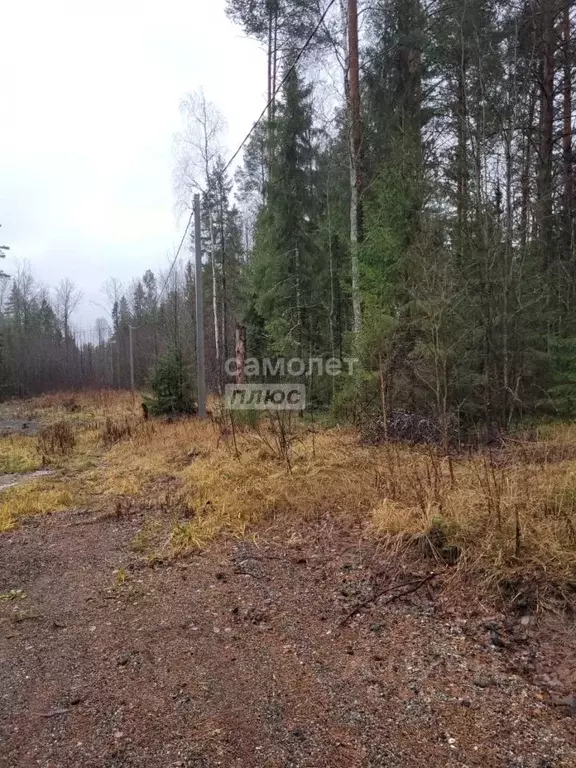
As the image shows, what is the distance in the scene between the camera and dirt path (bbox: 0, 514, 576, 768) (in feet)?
6.00

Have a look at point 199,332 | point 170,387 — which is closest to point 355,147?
point 199,332

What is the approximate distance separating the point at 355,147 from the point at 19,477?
910cm

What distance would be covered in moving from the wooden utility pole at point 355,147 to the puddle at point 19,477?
6376mm

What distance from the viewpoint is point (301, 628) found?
9.09 feet

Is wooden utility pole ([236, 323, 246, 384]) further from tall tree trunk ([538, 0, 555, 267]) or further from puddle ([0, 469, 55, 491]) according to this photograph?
tall tree trunk ([538, 0, 555, 267])

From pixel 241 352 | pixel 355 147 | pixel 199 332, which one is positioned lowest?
pixel 241 352

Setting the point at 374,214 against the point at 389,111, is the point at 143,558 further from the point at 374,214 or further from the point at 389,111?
the point at 389,111

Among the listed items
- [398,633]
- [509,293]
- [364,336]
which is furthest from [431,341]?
[398,633]

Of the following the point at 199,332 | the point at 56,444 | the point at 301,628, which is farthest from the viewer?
the point at 199,332

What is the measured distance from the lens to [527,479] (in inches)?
152

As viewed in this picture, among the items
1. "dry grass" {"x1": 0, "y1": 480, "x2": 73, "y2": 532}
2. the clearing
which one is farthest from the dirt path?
"dry grass" {"x1": 0, "y1": 480, "x2": 73, "y2": 532}

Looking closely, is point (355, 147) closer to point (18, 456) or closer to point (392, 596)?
point (392, 596)

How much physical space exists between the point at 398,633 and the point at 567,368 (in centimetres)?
800

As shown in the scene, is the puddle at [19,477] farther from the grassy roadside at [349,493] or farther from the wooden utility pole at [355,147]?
the wooden utility pole at [355,147]
